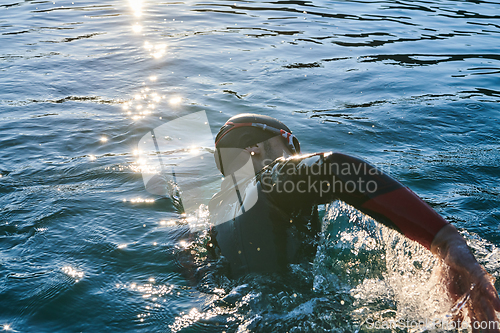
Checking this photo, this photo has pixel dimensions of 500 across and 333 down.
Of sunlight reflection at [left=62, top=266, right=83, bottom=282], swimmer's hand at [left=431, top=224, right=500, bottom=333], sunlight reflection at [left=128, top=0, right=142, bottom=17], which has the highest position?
sunlight reflection at [left=128, top=0, right=142, bottom=17]

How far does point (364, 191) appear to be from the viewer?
7.22ft

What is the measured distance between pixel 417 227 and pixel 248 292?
1295 millimetres

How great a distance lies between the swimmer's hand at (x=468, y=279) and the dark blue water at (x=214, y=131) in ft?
1.00

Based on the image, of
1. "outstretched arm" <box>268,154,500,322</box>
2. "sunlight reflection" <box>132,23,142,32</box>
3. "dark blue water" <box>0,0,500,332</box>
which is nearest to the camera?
"outstretched arm" <box>268,154,500,322</box>

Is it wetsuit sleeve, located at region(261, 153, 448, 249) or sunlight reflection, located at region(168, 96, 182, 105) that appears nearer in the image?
wetsuit sleeve, located at region(261, 153, 448, 249)

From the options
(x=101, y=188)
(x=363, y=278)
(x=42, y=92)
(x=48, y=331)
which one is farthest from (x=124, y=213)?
(x=42, y=92)

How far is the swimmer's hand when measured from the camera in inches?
67.7

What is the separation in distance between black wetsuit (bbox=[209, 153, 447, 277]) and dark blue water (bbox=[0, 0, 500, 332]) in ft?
0.66

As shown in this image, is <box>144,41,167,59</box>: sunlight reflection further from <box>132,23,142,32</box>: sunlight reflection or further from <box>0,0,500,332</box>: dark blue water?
<box>132,23,142,32</box>: sunlight reflection

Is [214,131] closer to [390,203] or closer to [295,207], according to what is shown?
[295,207]

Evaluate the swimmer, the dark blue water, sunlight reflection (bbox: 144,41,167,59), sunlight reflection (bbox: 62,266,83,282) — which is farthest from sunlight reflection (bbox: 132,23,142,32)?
sunlight reflection (bbox: 62,266,83,282)

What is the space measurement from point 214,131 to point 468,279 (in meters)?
5.25

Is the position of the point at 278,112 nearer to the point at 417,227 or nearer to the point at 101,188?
the point at 101,188

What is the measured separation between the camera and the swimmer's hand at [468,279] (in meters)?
1.72
